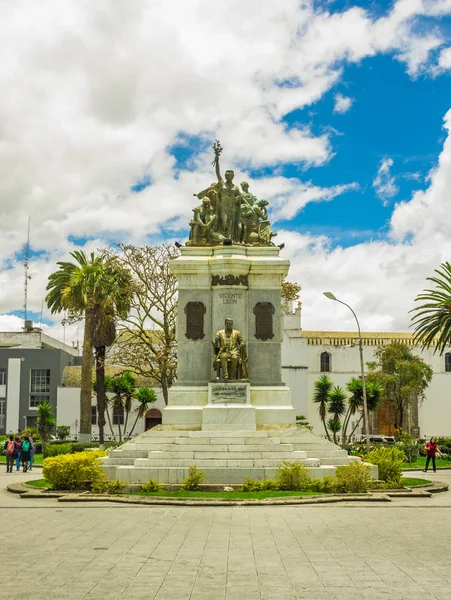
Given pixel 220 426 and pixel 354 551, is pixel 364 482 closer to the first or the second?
pixel 220 426

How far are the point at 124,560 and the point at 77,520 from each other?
13.5 feet

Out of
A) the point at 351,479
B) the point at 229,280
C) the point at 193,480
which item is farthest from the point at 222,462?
the point at 229,280

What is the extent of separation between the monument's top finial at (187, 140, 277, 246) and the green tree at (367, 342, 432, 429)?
132 feet

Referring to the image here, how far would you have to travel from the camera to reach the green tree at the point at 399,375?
6378 centimetres

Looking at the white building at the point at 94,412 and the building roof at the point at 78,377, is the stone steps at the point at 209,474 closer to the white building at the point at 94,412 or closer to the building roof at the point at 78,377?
the white building at the point at 94,412

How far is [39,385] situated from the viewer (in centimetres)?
6512

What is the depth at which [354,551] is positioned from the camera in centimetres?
1052

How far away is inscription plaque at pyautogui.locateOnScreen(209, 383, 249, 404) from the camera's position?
71.5 ft

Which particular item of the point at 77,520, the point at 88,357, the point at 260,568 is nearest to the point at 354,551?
the point at 260,568

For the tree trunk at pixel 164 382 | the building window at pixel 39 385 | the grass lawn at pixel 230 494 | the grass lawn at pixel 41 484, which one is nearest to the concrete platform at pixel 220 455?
the grass lawn at pixel 230 494

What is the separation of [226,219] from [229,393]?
5827mm

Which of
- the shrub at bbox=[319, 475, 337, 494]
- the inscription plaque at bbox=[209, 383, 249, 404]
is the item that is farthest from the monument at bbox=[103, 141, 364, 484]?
the shrub at bbox=[319, 475, 337, 494]

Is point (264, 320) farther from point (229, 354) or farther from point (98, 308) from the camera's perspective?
point (98, 308)

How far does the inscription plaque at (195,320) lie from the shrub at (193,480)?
5970mm
